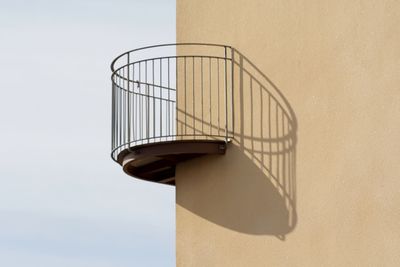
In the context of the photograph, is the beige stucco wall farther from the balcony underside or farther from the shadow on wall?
the balcony underside

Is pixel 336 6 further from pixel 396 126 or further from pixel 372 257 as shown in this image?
pixel 372 257

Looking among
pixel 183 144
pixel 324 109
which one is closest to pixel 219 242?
pixel 183 144

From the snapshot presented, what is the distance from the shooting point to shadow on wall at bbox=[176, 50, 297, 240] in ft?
78.6

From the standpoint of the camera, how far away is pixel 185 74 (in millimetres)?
26438

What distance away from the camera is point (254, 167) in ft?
80.8

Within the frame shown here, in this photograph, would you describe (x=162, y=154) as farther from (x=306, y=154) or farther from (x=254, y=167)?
(x=306, y=154)

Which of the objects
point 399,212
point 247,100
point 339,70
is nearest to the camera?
point 399,212

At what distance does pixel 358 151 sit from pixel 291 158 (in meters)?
1.68

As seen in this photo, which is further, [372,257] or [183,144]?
[183,144]

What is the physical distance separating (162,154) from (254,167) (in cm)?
169

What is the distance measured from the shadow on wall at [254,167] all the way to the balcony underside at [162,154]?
277mm

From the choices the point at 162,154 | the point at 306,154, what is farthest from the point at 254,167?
the point at 162,154

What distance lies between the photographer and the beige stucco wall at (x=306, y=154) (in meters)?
22.1

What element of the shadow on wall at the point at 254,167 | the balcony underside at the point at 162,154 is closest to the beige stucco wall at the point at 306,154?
the shadow on wall at the point at 254,167
